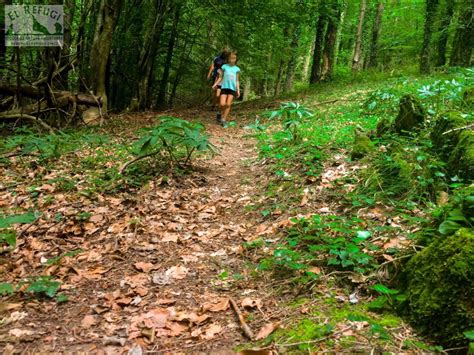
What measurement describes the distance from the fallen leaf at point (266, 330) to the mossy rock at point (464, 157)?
6.99 feet

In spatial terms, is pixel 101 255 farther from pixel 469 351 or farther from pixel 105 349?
pixel 469 351

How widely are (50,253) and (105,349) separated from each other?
1635 mm

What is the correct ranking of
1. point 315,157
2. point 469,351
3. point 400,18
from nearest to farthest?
point 469,351
point 315,157
point 400,18

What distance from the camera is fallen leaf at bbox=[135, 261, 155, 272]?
3211mm

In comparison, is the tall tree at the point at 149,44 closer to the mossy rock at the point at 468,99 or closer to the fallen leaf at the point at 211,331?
the mossy rock at the point at 468,99

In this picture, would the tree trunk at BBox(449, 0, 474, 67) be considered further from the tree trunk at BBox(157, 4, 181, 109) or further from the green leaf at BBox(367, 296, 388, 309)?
the green leaf at BBox(367, 296, 388, 309)

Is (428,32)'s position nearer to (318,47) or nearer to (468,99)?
(318,47)

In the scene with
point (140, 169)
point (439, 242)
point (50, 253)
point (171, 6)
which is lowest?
point (50, 253)

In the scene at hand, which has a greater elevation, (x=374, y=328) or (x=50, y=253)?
(x=374, y=328)

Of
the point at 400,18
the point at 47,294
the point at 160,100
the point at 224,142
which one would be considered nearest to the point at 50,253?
the point at 47,294

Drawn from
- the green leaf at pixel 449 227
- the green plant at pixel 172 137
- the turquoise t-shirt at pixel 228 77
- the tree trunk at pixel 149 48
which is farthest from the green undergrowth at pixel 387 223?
the tree trunk at pixel 149 48

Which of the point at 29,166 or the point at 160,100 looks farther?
the point at 160,100

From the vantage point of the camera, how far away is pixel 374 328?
1.84m

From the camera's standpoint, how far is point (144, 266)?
128 inches
